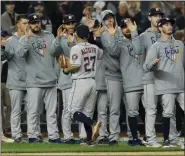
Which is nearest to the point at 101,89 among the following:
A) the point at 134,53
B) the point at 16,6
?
the point at 134,53

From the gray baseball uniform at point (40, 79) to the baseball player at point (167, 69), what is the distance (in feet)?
6.95

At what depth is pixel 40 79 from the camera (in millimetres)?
14875

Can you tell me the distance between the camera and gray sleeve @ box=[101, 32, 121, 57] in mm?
13773

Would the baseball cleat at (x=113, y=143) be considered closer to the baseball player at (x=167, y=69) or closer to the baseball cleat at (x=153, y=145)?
the baseball cleat at (x=153, y=145)

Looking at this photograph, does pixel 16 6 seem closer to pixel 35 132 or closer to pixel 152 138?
pixel 35 132

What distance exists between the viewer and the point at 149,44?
14125 millimetres

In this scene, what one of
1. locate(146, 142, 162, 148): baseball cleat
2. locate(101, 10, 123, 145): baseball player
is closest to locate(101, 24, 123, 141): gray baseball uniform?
locate(101, 10, 123, 145): baseball player

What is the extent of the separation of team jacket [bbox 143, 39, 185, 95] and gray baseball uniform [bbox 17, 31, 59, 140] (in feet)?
6.92

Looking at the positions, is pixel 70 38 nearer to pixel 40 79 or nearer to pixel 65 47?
pixel 65 47

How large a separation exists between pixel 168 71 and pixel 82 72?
1.57m

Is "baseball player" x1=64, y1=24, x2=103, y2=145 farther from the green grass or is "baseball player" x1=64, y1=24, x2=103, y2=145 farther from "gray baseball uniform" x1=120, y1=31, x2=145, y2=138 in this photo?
"gray baseball uniform" x1=120, y1=31, x2=145, y2=138

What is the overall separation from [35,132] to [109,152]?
8.13ft

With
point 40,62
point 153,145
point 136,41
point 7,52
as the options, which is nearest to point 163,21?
point 136,41

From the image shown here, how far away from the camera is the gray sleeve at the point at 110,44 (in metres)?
13.8
